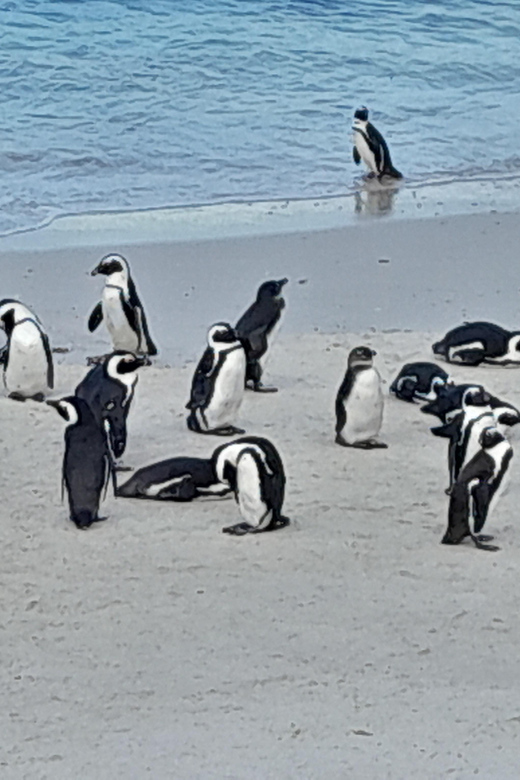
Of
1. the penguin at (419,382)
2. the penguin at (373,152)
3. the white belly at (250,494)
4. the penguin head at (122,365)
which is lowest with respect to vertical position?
the white belly at (250,494)

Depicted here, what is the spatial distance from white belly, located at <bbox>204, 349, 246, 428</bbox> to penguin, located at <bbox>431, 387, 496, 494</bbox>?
1.00 m

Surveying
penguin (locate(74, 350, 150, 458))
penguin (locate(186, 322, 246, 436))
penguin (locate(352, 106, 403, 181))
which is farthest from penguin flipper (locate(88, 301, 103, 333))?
penguin (locate(352, 106, 403, 181))

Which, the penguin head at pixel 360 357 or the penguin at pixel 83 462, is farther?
the penguin head at pixel 360 357

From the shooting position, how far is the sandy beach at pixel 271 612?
13.5ft

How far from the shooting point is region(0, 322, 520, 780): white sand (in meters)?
4.10

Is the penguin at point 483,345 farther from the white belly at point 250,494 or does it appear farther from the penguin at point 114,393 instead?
→ the white belly at point 250,494

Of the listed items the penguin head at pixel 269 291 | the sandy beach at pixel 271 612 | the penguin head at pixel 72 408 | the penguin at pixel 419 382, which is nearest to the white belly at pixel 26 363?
the sandy beach at pixel 271 612

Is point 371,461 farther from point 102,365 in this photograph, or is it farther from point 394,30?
point 394,30

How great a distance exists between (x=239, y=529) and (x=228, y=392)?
3.99 feet

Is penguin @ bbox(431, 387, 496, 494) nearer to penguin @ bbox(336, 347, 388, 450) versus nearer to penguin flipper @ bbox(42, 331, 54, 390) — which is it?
penguin @ bbox(336, 347, 388, 450)

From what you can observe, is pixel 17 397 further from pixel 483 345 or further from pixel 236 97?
pixel 236 97

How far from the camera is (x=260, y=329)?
7.41 m

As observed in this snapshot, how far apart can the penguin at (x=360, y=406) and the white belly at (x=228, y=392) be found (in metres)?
0.43

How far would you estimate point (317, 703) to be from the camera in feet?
14.3
